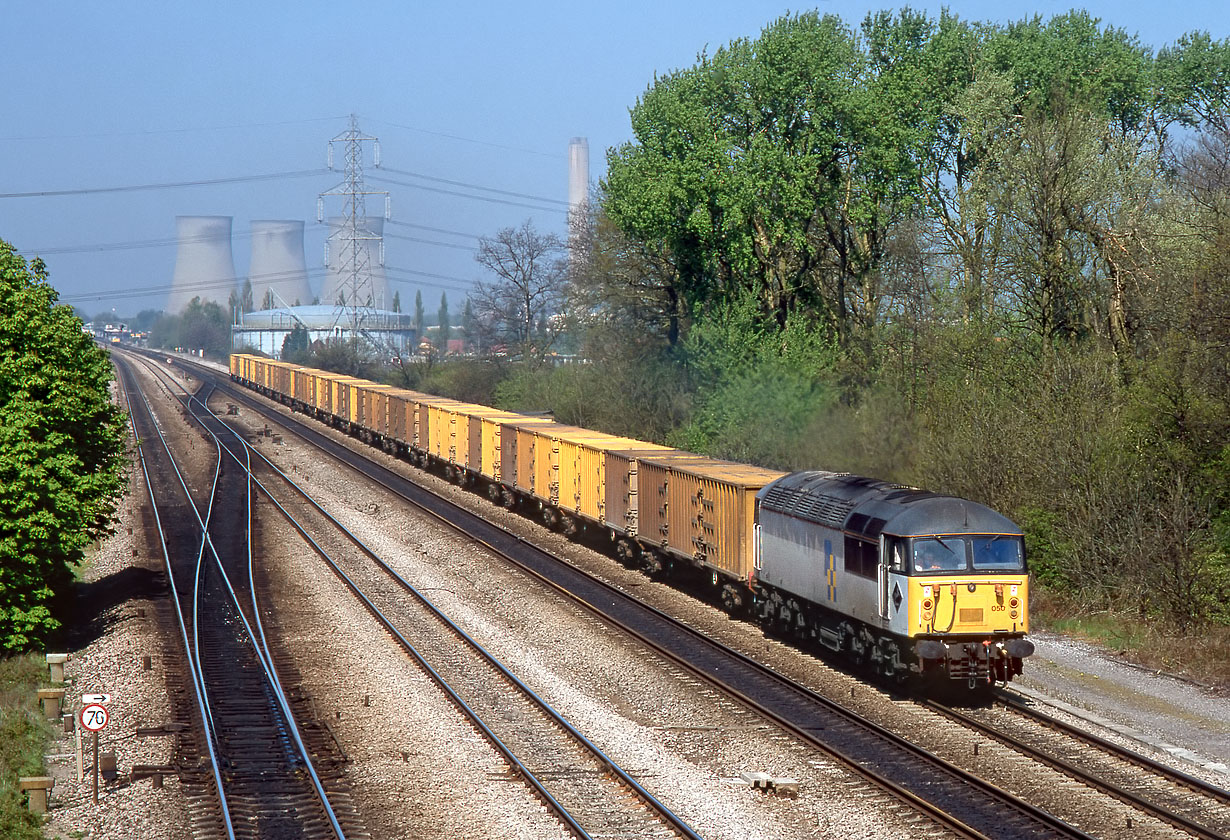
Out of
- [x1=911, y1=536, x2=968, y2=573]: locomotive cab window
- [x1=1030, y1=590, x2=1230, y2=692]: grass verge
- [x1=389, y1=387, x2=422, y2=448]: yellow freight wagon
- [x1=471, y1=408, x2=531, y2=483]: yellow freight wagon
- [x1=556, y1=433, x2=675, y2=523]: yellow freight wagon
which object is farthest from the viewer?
[x1=389, y1=387, x2=422, y2=448]: yellow freight wagon

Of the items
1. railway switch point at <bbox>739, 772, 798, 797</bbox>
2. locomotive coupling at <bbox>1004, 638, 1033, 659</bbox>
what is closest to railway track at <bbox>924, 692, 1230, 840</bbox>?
locomotive coupling at <bbox>1004, 638, 1033, 659</bbox>

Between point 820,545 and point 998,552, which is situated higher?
point 998,552

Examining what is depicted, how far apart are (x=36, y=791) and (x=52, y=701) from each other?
504 centimetres

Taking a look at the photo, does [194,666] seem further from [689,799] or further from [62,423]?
[689,799]

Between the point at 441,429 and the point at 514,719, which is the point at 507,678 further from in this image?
the point at 441,429

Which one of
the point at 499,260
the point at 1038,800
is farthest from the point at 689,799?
the point at 499,260

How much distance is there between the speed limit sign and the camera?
1667cm

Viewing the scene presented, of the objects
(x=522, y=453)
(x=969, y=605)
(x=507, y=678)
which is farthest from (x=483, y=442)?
(x=969, y=605)

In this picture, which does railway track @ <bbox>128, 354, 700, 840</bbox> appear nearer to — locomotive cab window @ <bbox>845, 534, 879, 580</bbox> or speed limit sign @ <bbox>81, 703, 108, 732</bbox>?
speed limit sign @ <bbox>81, 703, 108, 732</bbox>

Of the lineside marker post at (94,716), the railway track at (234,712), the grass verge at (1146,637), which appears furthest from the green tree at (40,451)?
the grass verge at (1146,637)

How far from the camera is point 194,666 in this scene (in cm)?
2317

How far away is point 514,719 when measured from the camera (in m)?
19.6

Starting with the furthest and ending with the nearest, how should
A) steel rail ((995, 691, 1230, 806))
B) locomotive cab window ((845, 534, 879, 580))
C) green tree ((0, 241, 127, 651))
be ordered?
1. green tree ((0, 241, 127, 651))
2. locomotive cab window ((845, 534, 879, 580))
3. steel rail ((995, 691, 1230, 806))

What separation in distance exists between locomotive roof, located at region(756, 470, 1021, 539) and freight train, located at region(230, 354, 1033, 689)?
29 mm
